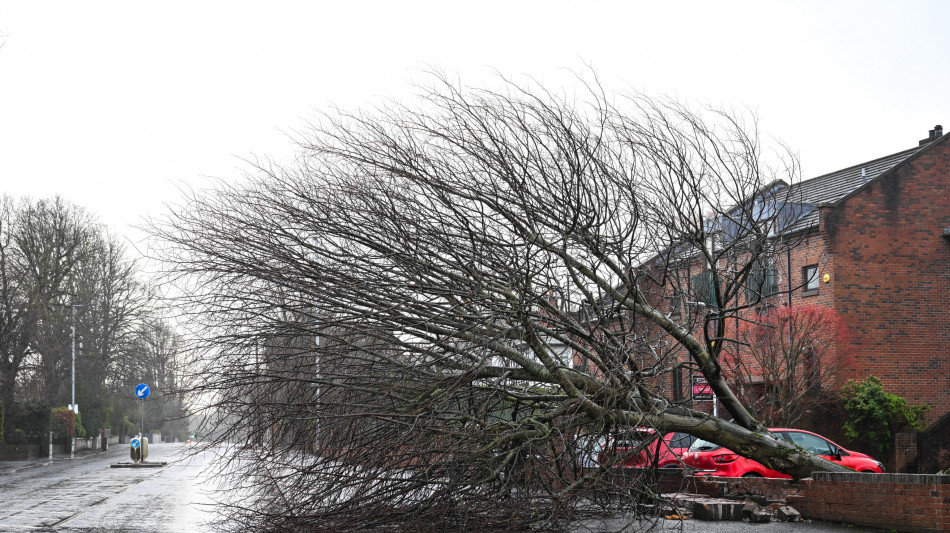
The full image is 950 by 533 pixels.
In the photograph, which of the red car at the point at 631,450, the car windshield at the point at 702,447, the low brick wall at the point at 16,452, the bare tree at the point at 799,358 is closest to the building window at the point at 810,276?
the bare tree at the point at 799,358

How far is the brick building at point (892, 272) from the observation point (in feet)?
95.6

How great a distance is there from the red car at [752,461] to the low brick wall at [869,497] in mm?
2040

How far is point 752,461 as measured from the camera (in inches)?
679

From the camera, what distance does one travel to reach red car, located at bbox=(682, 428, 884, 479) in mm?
17062

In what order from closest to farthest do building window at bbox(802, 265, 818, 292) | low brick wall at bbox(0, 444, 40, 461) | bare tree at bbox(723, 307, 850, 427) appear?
bare tree at bbox(723, 307, 850, 427) → building window at bbox(802, 265, 818, 292) → low brick wall at bbox(0, 444, 40, 461)

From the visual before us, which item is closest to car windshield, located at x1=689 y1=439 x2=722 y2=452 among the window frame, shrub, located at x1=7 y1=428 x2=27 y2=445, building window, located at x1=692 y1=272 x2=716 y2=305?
building window, located at x1=692 y1=272 x2=716 y2=305

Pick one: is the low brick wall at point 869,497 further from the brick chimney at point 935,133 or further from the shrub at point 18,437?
the shrub at point 18,437

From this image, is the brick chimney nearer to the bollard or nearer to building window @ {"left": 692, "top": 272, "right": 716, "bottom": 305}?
building window @ {"left": 692, "top": 272, "right": 716, "bottom": 305}

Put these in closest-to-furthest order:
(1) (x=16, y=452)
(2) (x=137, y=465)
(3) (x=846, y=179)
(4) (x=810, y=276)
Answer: (4) (x=810, y=276) → (2) (x=137, y=465) → (3) (x=846, y=179) → (1) (x=16, y=452)

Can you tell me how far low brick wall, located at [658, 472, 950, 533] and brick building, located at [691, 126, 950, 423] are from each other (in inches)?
617

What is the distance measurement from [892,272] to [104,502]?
23.6 m

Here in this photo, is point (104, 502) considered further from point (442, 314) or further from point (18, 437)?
point (18, 437)

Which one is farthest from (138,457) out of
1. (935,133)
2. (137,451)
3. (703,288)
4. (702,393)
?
(935,133)

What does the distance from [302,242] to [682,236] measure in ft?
16.5
